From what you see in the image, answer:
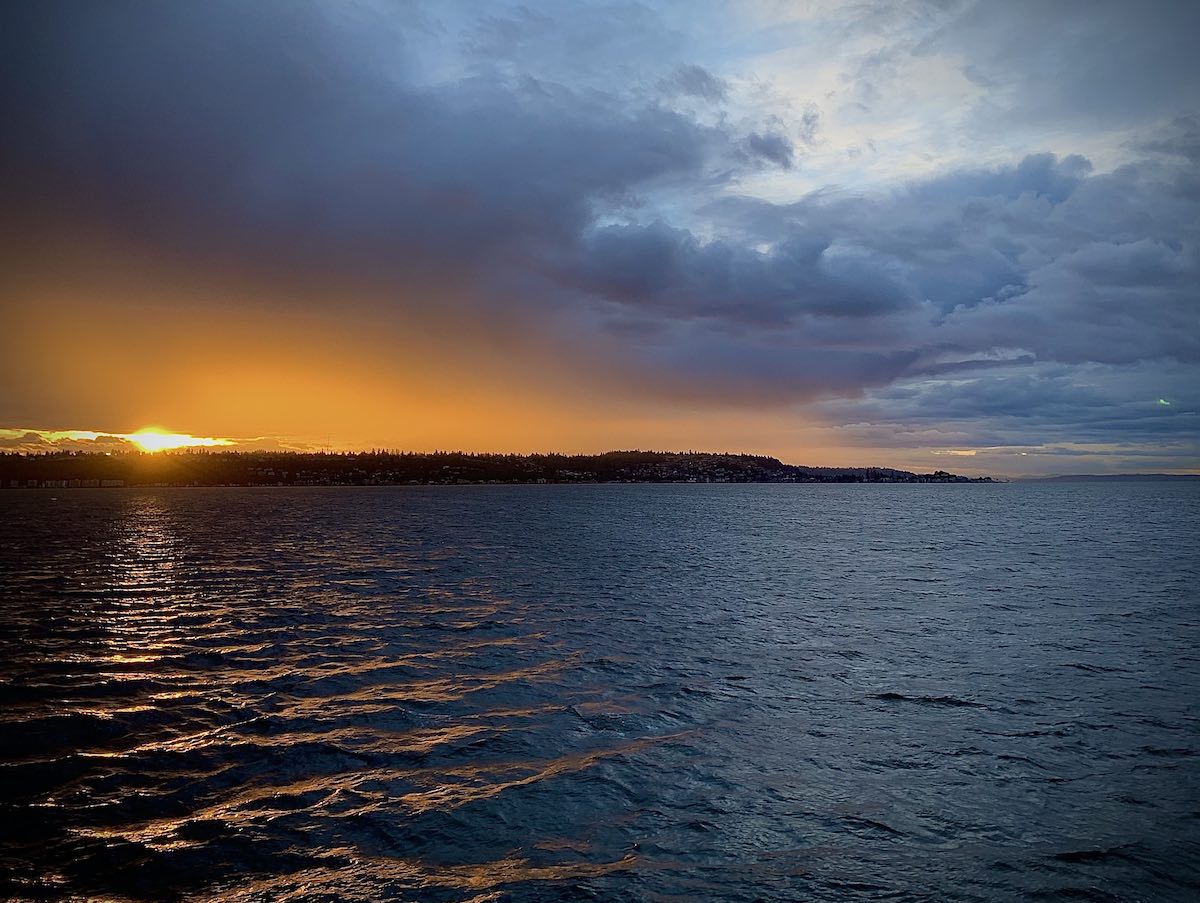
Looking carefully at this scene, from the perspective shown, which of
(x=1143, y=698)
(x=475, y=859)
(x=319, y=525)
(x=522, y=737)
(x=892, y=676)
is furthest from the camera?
(x=319, y=525)

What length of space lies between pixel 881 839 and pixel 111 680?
77.8 ft

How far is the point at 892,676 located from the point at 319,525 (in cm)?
10830

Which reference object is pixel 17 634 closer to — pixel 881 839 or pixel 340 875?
pixel 340 875

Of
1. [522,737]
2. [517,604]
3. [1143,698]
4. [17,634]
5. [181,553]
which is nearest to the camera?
[522,737]

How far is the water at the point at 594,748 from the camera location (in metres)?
11.8

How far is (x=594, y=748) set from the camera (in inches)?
695

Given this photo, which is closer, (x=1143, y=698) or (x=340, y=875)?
(x=340, y=875)

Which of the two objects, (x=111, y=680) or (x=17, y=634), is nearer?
(x=111, y=680)

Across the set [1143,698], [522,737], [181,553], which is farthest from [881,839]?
[181,553]

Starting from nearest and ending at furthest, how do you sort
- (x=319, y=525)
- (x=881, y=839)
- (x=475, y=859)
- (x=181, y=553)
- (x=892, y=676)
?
(x=475, y=859) → (x=881, y=839) → (x=892, y=676) → (x=181, y=553) → (x=319, y=525)

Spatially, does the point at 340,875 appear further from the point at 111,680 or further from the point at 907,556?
the point at 907,556

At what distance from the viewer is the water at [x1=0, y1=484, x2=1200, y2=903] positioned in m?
11.8

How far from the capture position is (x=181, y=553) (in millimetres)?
71625

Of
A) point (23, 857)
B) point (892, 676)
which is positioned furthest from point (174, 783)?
point (892, 676)
